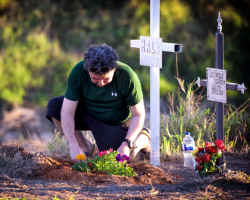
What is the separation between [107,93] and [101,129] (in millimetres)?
388

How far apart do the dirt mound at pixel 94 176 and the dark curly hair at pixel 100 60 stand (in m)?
0.85

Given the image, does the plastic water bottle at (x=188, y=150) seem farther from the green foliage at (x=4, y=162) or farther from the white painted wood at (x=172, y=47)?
the green foliage at (x=4, y=162)

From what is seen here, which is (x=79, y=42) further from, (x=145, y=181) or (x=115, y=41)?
(x=145, y=181)

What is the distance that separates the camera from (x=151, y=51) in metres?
2.81

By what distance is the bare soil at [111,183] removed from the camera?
Result: 1.95 metres

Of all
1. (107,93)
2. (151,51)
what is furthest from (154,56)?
(107,93)

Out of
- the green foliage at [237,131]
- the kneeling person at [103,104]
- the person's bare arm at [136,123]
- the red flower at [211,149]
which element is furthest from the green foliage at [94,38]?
the red flower at [211,149]

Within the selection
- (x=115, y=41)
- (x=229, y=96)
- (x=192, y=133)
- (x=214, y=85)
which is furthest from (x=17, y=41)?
(x=214, y=85)

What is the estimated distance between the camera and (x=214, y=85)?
255cm

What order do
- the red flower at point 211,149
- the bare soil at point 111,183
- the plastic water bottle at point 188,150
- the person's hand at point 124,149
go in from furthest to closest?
the plastic water bottle at point 188,150, the person's hand at point 124,149, the red flower at point 211,149, the bare soil at point 111,183

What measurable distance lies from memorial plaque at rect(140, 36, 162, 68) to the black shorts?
684 mm

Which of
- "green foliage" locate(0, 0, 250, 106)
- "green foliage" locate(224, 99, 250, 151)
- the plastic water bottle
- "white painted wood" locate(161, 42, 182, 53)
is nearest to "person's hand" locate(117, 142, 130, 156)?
the plastic water bottle

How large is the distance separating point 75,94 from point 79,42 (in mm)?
8850


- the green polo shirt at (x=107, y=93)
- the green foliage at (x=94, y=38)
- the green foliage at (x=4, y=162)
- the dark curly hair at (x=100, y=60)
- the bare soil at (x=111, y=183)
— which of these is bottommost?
the bare soil at (x=111, y=183)
